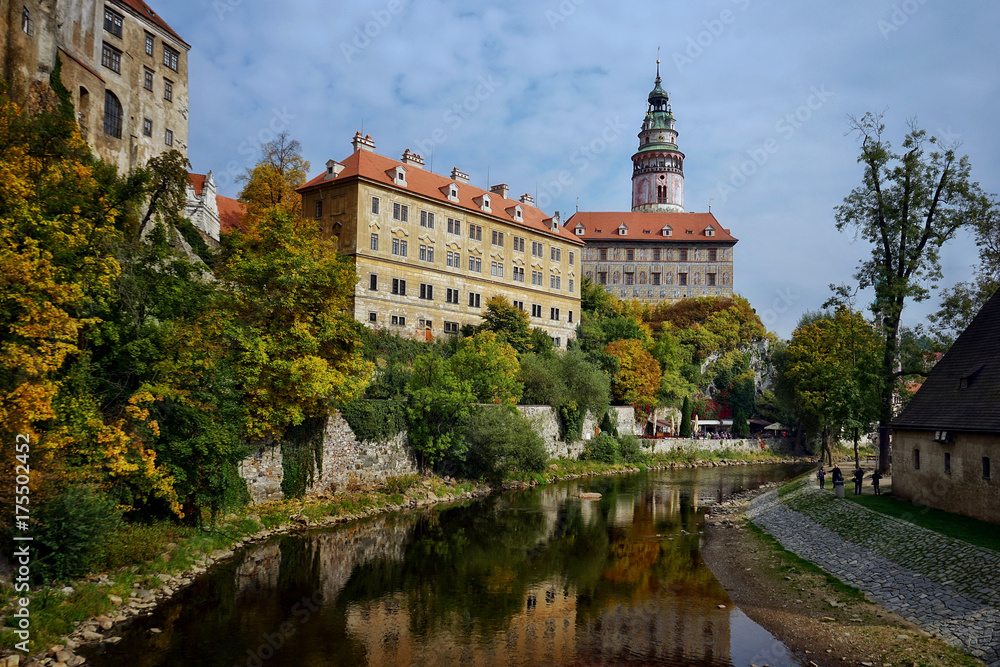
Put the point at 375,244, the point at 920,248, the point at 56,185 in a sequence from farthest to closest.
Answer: the point at 375,244 < the point at 920,248 < the point at 56,185

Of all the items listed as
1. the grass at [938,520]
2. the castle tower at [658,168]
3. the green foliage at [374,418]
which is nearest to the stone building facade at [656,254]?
the castle tower at [658,168]

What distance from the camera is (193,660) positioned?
42.5 feet

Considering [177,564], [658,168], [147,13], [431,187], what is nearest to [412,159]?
[431,187]

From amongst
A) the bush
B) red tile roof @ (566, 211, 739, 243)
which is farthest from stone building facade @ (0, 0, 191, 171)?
red tile roof @ (566, 211, 739, 243)

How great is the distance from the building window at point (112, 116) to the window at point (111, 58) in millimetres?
2100

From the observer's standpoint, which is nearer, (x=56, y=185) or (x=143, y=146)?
(x=56, y=185)

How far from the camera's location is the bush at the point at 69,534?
14328 mm

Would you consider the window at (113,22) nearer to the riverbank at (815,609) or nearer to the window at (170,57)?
the window at (170,57)

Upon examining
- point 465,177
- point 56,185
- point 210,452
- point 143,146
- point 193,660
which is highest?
point 465,177

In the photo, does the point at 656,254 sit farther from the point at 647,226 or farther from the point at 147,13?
the point at 147,13

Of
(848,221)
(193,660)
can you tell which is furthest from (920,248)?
(193,660)

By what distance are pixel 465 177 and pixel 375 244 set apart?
14.9 metres

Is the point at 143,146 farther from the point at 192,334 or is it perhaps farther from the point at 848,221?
the point at 848,221

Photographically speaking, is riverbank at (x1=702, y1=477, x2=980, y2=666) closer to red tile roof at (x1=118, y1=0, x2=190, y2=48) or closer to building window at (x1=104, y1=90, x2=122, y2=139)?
building window at (x1=104, y1=90, x2=122, y2=139)
